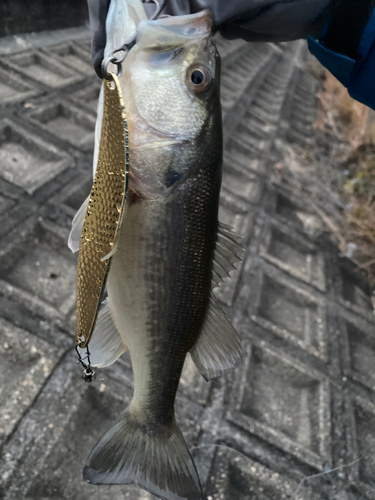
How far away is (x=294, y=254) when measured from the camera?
3.73 m

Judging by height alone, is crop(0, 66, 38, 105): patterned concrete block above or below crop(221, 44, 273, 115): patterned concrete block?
below

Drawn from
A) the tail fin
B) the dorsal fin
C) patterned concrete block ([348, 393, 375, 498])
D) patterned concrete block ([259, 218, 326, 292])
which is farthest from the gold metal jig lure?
patterned concrete block ([259, 218, 326, 292])

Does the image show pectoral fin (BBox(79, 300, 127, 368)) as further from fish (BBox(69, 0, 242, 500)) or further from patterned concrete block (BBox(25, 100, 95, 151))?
patterned concrete block (BBox(25, 100, 95, 151))

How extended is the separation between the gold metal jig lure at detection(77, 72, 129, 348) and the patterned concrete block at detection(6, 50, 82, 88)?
348 cm

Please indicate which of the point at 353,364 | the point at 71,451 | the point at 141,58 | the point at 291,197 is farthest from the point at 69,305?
the point at 291,197

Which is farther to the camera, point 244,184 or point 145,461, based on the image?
point 244,184

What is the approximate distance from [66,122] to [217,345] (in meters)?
3.24

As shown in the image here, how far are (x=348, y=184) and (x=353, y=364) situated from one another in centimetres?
275

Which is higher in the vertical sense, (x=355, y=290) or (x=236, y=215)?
(x=236, y=215)

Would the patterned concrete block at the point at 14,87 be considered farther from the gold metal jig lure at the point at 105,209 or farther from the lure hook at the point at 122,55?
the gold metal jig lure at the point at 105,209

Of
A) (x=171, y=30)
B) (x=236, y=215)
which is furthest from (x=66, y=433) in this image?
(x=236, y=215)

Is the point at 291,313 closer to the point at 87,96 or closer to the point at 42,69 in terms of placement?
the point at 87,96

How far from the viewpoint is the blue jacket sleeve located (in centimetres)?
146

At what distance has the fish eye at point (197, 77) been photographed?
111 cm
